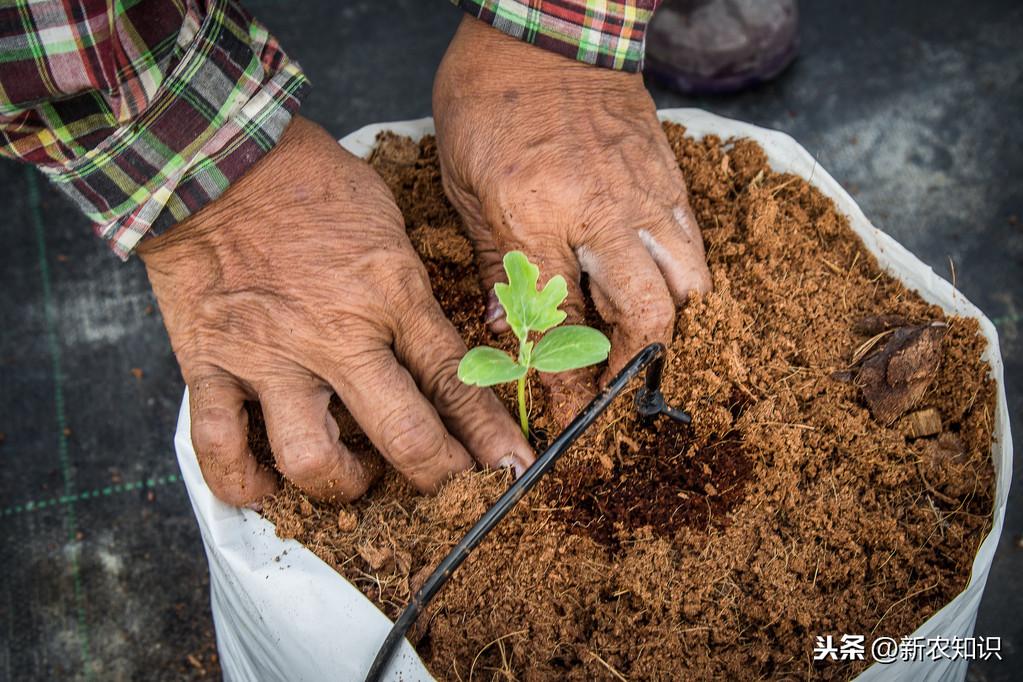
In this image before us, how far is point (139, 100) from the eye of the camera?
109cm

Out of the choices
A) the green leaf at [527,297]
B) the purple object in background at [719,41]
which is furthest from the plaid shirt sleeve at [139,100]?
the purple object in background at [719,41]

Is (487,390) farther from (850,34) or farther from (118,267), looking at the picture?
(850,34)

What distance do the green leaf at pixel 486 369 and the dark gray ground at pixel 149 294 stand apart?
3.84ft

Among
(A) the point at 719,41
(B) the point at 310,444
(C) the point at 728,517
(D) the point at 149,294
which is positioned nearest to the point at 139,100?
(B) the point at 310,444

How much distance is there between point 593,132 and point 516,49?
181 millimetres

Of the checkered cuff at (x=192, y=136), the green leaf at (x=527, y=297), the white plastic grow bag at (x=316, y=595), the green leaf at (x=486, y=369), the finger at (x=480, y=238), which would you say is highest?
the checkered cuff at (x=192, y=136)

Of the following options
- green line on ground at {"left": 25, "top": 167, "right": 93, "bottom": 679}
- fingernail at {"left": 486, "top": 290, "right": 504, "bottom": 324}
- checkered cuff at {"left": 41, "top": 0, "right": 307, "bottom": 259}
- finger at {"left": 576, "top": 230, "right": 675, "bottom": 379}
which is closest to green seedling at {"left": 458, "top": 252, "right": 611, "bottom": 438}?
finger at {"left": 576, "top": 230, "right": 675, "bottom": 379}

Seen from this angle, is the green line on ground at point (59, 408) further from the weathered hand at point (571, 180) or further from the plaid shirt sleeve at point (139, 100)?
the weathered hand at point (571, 180)

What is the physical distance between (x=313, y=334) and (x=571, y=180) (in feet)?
1.35

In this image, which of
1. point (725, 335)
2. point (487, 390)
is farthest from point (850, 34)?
point (487, 390)

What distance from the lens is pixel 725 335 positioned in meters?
1.13

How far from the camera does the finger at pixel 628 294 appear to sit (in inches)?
43.4

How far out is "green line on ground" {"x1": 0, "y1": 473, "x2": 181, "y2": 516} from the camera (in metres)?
1.84

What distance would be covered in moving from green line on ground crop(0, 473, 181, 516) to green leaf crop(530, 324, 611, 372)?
125 centimetres
